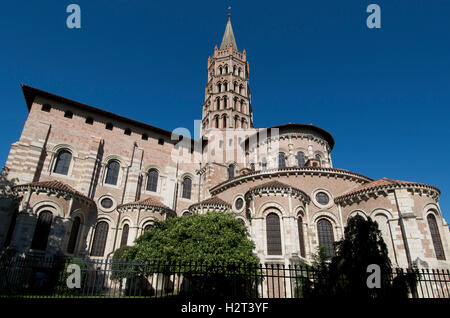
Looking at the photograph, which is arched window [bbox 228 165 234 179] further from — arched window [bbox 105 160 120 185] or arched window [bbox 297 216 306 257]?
arched window [bbox 297 216 306 257]

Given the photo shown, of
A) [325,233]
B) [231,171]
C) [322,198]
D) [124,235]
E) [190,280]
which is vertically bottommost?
[190,280]

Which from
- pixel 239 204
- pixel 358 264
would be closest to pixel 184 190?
pixel 239 204

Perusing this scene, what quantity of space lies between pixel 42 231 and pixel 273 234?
56.2 ft

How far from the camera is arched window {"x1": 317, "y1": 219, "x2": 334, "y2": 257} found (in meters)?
21.2

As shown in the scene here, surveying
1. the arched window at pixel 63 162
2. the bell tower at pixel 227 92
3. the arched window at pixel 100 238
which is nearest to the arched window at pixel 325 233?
the arched window at pixel 100 238

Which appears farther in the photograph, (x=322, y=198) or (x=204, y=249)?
(x=322, y=198)

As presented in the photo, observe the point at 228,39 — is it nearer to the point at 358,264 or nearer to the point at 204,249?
the point at 204,249

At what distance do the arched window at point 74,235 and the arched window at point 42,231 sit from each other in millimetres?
1928

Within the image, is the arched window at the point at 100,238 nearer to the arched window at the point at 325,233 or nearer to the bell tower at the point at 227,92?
the arched window at the point at 325,233

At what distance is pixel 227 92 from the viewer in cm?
4103

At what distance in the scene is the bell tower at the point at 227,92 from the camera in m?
39.7
